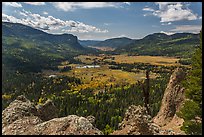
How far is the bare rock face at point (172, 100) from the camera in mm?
63097

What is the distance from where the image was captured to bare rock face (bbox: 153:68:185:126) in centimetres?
6310

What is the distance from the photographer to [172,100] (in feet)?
213

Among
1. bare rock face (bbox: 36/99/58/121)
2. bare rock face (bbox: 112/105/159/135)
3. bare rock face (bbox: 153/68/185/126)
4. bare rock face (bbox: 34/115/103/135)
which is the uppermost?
bare rock face (bbox: 34/115/103/135)

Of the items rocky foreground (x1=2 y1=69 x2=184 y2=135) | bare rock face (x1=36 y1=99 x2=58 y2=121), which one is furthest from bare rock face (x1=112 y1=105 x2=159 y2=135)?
bare rock face (x1=36 y1=99 x2=58 y2=121)

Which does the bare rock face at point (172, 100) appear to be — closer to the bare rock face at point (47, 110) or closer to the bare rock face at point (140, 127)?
the bare rock face at point (47, 110)

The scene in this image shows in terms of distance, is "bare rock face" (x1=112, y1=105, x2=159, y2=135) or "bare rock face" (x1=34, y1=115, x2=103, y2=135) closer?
"bare rock face" (x1=34, y1=115, x2=103, y2=135)

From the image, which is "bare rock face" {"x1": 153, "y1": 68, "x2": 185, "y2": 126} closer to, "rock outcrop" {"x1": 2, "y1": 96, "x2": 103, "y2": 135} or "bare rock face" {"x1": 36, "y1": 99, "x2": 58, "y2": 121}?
"bare rock face" {"x1": 36, "y1": 99, "x2": 58, "y2": 121}

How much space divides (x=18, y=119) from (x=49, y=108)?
9.18 meters

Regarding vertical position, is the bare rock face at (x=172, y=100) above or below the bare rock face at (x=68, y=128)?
below

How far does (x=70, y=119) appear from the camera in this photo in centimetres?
2150

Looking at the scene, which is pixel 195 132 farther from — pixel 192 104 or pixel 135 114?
pixel 135 114

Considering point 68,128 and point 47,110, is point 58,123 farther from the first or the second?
point 47,110

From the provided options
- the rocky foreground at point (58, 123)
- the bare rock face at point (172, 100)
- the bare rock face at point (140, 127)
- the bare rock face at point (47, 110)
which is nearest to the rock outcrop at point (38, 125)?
the rocky foreground at point (58, 123)

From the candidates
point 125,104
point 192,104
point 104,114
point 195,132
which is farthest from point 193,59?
point 125,104
